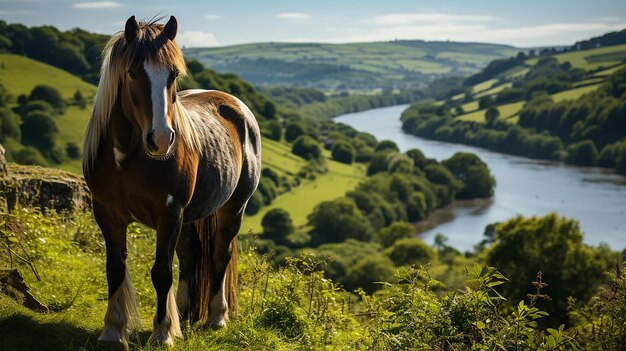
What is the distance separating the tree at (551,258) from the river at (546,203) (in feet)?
156

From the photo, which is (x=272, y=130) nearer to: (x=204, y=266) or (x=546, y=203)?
(x=546, y=203)

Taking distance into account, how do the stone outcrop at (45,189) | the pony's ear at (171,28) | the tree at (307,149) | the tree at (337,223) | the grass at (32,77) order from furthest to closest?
the tree at (307,149) → the grass at (32,77) → the tree at (337,223) → the stone outcrop at (45,189) → the pony's ear at (171,28)

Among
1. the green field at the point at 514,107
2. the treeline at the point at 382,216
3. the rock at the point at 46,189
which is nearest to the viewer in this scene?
the rock at the point at 46,189

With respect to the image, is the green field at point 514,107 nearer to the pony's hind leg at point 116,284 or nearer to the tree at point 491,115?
the tree at point 491,115

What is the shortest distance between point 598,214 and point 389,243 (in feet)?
111

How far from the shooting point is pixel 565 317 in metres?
31.0

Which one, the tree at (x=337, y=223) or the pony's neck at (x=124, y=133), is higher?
the pony's neck at (x=124, y=133)

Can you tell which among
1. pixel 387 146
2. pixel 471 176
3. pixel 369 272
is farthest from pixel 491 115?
pixel 369 272

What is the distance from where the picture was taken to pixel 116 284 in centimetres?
598

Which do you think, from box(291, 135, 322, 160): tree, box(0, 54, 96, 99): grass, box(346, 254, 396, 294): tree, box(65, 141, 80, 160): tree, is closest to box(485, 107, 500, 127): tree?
box(291, 135, 322, 160): tree

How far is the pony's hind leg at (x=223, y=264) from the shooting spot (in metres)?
6.99

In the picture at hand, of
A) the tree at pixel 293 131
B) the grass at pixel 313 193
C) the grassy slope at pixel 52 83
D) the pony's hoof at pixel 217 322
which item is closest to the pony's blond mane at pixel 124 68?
the pony's hoof at pixel 217 322

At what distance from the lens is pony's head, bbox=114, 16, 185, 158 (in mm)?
4867

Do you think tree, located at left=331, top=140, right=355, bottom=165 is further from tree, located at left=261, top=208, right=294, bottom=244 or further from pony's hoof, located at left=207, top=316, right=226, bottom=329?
pony's hoof, located at left=207, top=316, right=226, bottom=329
